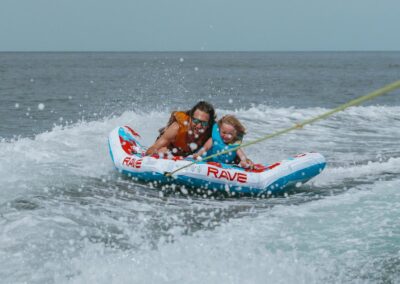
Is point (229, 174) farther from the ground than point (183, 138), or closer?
closer

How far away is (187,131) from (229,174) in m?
0.87

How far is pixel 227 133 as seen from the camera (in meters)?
7.41

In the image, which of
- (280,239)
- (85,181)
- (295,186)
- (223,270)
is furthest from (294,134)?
(223,270)

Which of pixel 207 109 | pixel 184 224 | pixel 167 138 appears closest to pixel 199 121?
pixel 207 109

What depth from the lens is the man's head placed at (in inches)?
298

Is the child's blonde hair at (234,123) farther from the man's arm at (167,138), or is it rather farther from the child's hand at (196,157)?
the man's arm at (167,138)

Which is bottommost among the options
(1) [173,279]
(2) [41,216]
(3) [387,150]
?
(1) [173,279]

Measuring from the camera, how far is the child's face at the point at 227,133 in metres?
7.40

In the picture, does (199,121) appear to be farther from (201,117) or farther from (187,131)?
(187,131)

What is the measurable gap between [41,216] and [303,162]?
3385 mm

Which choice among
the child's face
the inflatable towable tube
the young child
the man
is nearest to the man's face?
the man

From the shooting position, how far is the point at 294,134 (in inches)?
519

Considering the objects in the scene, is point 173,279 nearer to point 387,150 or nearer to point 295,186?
point 295,186

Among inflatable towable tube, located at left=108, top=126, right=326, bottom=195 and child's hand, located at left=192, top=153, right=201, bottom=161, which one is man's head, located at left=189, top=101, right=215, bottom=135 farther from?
inflatable towable tube, located at left=108, top=126, right=326, bottom=195
